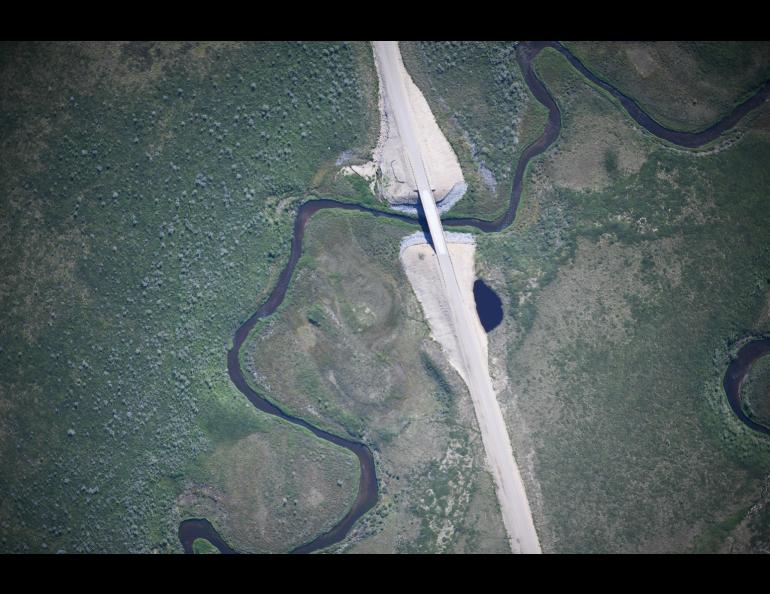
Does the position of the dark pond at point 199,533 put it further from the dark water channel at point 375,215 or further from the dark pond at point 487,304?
the dark pond at point 487,304

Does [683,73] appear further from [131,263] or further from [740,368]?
[131,263]

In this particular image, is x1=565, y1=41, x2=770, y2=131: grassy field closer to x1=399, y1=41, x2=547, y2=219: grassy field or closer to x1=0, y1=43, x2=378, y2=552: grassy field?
x1=399, y1=41, x2=547, y2=219: grassy field

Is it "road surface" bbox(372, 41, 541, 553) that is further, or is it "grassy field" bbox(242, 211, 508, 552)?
"grassy field" bbox(242, 211, 508, 552)

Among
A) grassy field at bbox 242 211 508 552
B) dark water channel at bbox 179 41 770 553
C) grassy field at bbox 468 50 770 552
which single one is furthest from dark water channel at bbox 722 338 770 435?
grassy field at bbox 242 211 508 552

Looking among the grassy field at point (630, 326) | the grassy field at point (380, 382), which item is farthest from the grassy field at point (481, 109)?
the grassy field at point (380, 382)

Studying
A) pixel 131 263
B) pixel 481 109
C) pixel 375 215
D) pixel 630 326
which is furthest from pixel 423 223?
pixel 131 263

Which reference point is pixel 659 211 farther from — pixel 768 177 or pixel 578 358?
pixel 578 358
